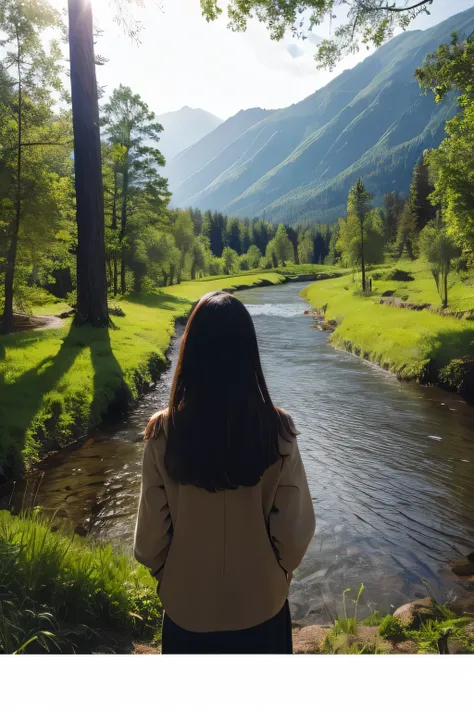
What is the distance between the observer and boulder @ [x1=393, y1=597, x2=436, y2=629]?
4027mm

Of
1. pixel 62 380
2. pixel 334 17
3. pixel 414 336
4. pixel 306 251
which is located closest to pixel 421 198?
pixel 414 336

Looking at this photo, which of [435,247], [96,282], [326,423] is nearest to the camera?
[326,423]

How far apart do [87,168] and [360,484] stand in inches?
442

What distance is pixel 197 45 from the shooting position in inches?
262

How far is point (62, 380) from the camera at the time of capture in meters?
10.6

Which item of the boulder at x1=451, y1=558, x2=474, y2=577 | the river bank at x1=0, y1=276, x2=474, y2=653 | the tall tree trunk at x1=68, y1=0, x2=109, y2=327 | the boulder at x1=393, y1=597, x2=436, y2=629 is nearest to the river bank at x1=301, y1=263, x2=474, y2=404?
the river bank at x1=0, y1=276, x2=474, y2=653

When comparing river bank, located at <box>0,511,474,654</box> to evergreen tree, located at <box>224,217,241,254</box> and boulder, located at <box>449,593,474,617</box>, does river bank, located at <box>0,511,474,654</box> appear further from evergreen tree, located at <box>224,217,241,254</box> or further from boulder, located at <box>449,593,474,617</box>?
evergreen tree, located at <box>224,217,241,254</box>

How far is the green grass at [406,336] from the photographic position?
1555 cm

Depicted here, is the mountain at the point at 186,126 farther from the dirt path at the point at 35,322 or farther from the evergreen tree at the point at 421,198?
the evergreen tree at the point at 421,198

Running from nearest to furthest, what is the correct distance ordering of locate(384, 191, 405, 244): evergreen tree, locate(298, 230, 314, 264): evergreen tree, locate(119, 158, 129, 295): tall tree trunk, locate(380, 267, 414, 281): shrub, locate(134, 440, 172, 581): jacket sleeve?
locate(134, 440, 172, 581): jacket sleeve < locate(119, 158, 129, 295): tall tree trunk < locate(380, 267, 414, 281): shrub < locate(384, 191, 405, 244): evergreen tree < locate(298, 230, 314, 264): evergreen tree

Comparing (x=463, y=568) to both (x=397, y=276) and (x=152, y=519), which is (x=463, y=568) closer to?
(x=152, y=519)

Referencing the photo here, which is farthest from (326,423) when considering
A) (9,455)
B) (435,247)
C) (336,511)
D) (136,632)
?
(435,247)
